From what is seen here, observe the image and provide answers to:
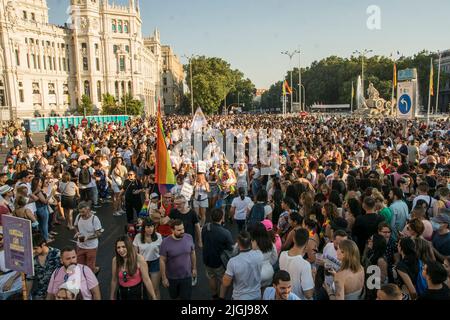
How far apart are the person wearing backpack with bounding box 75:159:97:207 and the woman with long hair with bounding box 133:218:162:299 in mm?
5617

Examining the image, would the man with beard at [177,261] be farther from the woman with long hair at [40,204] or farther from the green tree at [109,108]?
the green tree at [109,108]

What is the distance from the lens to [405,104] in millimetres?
13484

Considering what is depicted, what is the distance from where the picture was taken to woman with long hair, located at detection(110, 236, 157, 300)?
4.03 metres

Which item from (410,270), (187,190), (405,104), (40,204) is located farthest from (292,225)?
(405,104)

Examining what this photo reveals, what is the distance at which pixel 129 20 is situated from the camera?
72.8 meters

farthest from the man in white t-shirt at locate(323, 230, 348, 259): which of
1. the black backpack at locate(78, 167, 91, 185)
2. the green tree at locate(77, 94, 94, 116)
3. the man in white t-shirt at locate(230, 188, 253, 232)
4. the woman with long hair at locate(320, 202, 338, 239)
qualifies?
the green tree at locate(77, 94, 94, 116)

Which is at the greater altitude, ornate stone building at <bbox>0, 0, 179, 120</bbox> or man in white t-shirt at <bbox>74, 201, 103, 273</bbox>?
ornate stone building at <bbox>0, 0, 179, 120</bbox>

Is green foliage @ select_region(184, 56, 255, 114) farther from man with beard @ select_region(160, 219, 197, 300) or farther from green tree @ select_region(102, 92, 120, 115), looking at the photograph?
man with beard @ select_region(160, 219, 197, 300)

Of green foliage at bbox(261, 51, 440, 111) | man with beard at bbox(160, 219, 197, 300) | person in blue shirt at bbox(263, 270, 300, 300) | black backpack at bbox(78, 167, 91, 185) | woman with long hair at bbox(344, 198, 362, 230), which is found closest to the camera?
person in blue shirt at bbox(263, 270, 300, 300)

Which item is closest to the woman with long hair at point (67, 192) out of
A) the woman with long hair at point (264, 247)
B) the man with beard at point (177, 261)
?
the man with beard at point (177, 261)

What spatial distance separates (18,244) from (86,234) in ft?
5.89
